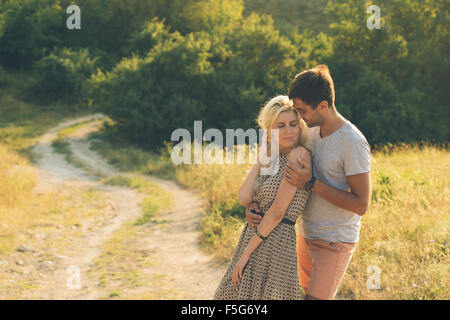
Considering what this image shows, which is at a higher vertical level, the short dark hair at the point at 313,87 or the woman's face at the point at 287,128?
the short dark hair at the point at 313,87

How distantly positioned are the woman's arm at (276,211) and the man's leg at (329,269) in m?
0.34

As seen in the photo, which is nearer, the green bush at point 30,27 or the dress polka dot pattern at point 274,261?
the dress polka dot pattern at point 274,261

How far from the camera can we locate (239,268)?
9.20 ft

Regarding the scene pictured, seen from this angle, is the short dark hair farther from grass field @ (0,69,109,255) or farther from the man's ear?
grass field @ (0,69,109,255)

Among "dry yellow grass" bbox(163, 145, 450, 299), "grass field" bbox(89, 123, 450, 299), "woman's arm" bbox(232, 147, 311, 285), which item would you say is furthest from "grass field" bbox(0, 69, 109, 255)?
"woman's arm" bbox(232, 147, 311, 285)

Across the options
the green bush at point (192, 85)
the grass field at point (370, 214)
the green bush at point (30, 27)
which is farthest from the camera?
the green bush at point (30, 27)

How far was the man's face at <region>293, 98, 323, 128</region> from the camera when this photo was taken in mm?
2637

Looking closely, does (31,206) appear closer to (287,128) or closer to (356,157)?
(287,128)

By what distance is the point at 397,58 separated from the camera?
23.6 metres

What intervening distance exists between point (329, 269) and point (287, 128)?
0.95m

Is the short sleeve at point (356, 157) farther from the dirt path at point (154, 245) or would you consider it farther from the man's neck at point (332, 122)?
the dirt path at point (154, 245)

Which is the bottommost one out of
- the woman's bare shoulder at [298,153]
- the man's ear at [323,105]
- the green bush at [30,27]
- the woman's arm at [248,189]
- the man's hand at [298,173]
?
the woman's arm at [248,189]

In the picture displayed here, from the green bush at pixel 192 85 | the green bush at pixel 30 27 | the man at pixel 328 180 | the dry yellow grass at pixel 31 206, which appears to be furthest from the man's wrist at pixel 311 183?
the green bush at pixel 30 27

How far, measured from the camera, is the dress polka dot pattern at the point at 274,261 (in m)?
2.74
